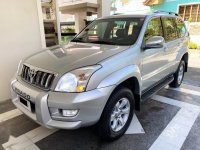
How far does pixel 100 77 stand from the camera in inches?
82.3

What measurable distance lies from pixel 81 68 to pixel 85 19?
655cm

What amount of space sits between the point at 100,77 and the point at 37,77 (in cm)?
82

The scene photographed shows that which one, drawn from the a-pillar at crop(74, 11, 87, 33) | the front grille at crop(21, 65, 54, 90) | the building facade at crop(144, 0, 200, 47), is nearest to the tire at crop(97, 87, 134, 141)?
the front grille at crop(21, 65, 54, 90)

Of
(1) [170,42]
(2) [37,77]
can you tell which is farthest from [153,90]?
(2) [37,77]

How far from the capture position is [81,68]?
2.11 meters

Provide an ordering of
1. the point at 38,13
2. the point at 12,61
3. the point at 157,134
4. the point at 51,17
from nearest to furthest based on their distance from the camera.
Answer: the point at 157,134
the point at 12,61
the point at 38,13
the point at 51,17

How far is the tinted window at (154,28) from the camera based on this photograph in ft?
10.0

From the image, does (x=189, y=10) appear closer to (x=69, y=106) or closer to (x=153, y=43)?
(x=153, y=43)

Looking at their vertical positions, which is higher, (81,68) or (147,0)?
(147,0)

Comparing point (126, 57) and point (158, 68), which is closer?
point (126, 57)

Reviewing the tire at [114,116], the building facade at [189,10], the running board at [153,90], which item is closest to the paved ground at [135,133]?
the tire at [114,116]

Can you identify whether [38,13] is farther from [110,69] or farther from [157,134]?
[157,134]

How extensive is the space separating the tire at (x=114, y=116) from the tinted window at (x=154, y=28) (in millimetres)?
1064

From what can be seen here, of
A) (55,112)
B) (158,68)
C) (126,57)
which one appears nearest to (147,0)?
(158,68)
